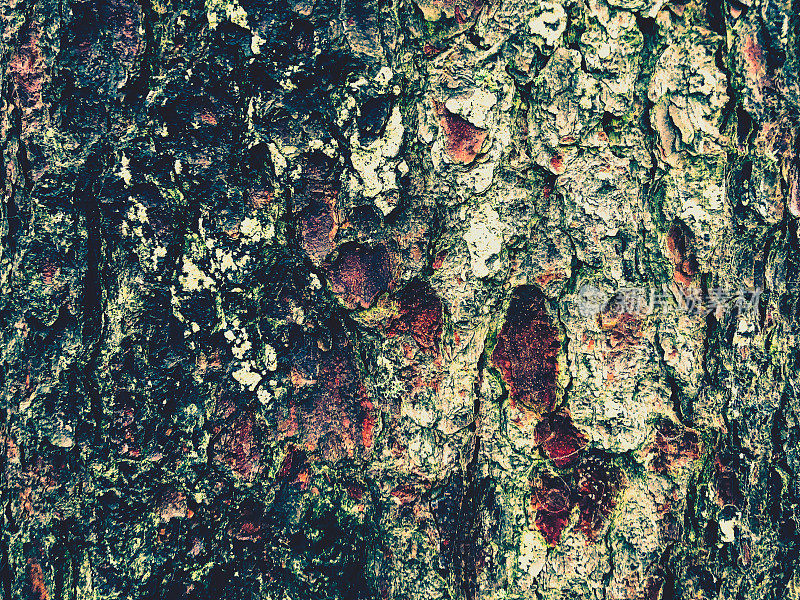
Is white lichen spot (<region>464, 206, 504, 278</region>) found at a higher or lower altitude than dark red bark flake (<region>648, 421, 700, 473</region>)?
higher

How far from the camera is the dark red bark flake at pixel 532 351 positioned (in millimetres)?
958

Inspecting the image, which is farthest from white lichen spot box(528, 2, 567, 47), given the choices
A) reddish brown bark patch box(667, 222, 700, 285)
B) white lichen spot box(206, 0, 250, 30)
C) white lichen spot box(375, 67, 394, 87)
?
white lichen spot box(206, 0, 250, 30)

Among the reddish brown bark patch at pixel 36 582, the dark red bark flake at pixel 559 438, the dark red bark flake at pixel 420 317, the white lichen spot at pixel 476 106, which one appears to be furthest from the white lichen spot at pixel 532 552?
the reddish brown bark patch at pixel 36 582

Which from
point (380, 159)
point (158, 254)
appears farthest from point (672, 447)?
point (158, 254)

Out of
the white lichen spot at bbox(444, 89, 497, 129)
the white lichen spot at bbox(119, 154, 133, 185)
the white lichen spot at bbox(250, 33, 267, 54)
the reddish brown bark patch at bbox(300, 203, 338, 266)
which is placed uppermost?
the white lichen spot at bbox(250, 33, 267, 54)

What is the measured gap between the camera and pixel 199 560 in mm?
984

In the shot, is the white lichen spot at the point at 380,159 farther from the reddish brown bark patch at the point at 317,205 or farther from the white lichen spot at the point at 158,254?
the white lichen spot at the point at 158,254

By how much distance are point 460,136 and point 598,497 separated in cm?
67

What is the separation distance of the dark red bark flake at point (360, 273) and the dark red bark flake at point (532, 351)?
9.4 inches

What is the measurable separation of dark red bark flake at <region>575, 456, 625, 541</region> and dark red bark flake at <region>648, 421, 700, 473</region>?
70mm

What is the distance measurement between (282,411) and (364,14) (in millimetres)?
712

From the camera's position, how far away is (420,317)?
3.17 feet

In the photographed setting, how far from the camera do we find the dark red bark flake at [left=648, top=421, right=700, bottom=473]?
3.10 ft

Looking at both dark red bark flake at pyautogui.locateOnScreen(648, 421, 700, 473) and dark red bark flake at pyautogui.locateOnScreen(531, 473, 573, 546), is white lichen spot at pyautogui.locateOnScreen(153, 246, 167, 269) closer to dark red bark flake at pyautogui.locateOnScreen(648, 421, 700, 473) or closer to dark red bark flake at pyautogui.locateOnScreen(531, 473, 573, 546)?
dark red bark flake at pyautogui.locateOnScreen(531, 473, 573, 546)
